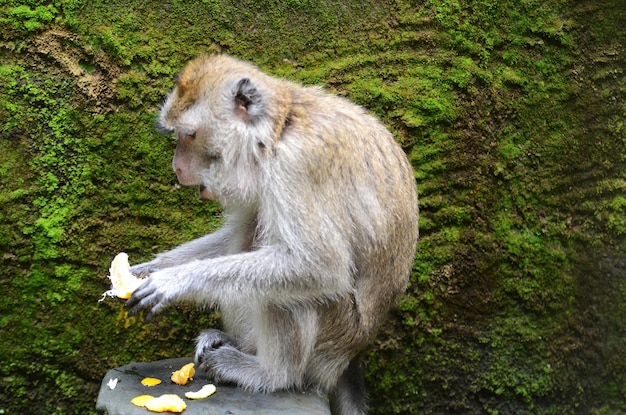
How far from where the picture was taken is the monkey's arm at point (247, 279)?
475cm

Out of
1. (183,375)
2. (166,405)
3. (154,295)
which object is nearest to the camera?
(166,405)

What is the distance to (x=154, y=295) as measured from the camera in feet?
15.5

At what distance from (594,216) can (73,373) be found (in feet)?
14.9

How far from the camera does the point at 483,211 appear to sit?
684 cm

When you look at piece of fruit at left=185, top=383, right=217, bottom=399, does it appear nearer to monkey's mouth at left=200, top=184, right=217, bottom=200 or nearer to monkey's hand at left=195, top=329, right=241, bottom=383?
monkey's hand at left=195, top=329, right=241, bottom=383

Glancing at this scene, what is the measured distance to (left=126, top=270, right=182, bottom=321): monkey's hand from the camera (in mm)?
4734

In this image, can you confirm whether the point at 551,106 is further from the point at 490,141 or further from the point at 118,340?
the point at 118,340

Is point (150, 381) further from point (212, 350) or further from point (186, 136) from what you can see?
point (186, 136)

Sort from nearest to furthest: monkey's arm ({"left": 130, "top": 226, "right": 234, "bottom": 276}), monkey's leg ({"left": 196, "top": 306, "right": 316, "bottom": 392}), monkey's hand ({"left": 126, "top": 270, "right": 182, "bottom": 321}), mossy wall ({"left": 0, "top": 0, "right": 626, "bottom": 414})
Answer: monkey's hand ({"left": 126, "top": 270, "right": 182, "bottom": 321}) → monkey's leg ({"left": 196, "top": 306, "right": 316, "bottom": 392}) → monkey's arm ({"left": 130, "top": 226, "right": 234, "bottom": 276}) → mossy wall ({"left": 0, "top": 0, "right": 626, "bottom": 414})

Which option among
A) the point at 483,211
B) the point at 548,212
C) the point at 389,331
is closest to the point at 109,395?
the point at 389,331

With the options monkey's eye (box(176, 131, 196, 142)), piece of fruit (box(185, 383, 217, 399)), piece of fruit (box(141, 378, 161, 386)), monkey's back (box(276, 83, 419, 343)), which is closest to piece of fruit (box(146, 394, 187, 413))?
piece of fruit (box(185, 383, 217, 399))

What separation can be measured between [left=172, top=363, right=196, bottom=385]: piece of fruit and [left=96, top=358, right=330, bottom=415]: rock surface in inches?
1.4

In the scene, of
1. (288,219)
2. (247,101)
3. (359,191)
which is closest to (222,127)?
(247,101)

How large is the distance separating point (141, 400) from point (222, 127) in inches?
65.8
